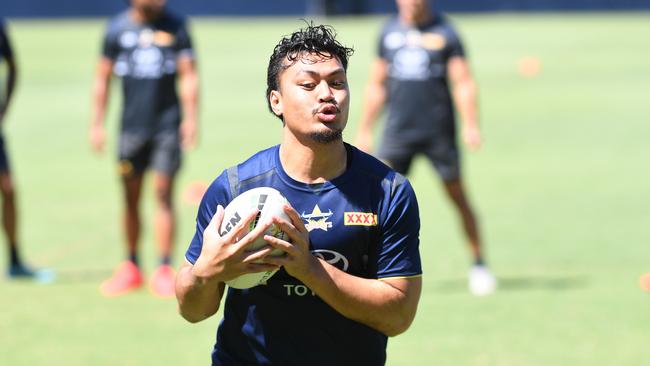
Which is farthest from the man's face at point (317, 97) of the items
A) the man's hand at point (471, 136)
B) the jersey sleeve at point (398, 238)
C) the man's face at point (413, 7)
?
the man's hand at point (471, 136)

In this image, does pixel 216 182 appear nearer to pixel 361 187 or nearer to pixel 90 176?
pixel 361 187

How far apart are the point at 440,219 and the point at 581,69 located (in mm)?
16554

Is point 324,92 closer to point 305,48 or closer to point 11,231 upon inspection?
point 305,48

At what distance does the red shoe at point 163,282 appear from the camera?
10.7 meters

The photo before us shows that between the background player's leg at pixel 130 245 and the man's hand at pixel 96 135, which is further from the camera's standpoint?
the man's hand at pixel 96 135

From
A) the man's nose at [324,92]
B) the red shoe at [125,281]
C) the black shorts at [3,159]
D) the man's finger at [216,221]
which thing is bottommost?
the red shoe at [125,281]

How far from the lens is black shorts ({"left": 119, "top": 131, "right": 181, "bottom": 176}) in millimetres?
10949

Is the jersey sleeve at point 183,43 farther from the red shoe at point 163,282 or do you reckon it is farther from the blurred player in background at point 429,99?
the red shoe at point 163,282

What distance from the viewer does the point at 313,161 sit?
4895mm

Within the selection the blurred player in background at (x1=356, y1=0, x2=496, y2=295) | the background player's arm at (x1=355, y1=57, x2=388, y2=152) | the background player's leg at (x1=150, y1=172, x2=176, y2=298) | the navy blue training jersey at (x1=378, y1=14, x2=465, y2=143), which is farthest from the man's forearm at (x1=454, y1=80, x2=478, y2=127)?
the background player's leg at (x1=150, y1=172, x2=176, y2=298)

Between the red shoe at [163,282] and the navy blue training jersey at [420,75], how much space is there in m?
2.38

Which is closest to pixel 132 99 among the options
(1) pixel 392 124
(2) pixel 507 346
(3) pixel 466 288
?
(1) pixel 392 124

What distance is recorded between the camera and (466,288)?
10.8m

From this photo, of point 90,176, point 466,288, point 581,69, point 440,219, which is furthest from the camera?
point 581,69
